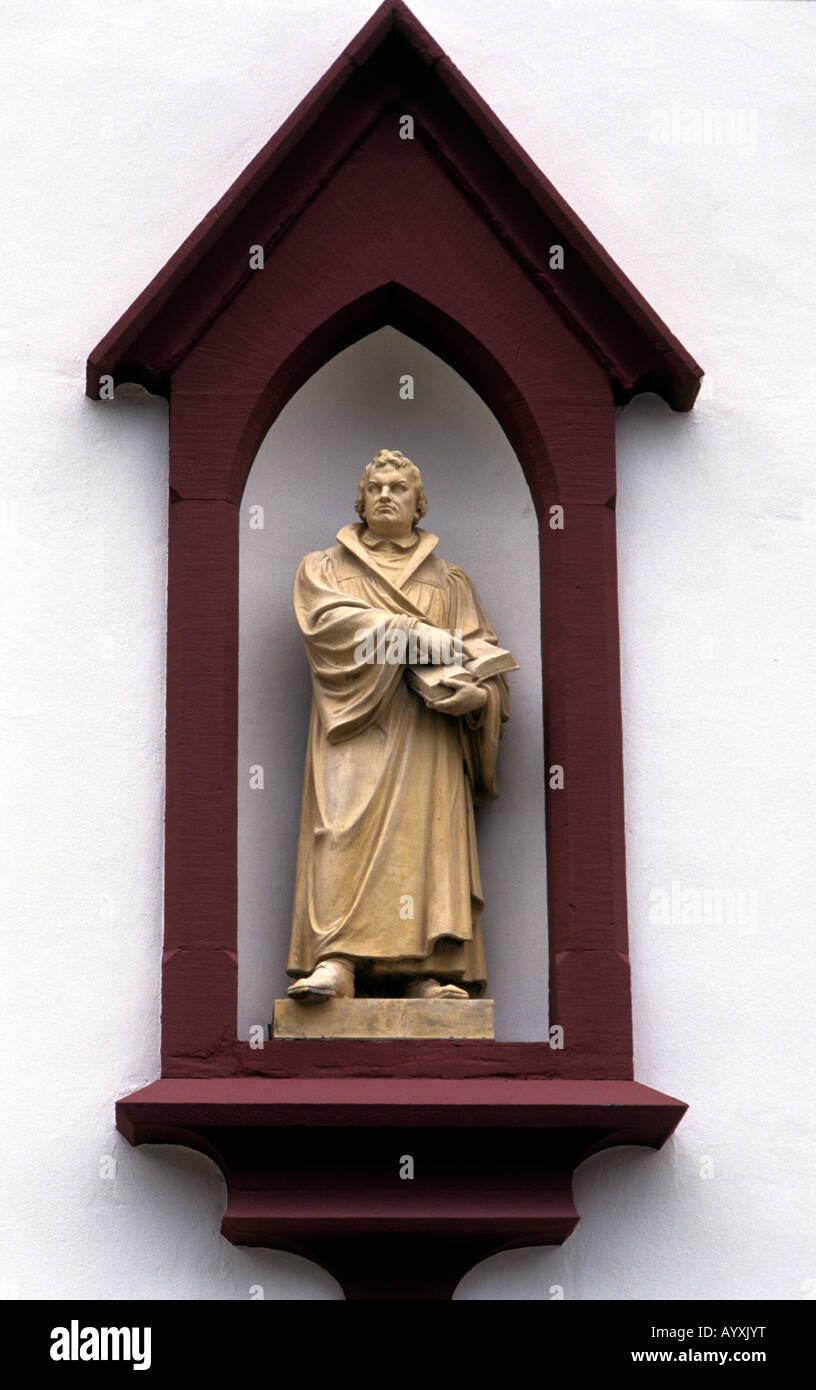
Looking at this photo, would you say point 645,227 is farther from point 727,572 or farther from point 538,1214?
point 538,1214

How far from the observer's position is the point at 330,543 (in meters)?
7.90

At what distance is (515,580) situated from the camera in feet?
25.8

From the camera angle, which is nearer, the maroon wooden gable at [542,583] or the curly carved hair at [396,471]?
the maroon wooden gable at [542,583]

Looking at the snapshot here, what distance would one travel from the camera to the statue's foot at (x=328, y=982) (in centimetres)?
A: 703

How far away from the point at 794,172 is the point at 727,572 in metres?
1.27

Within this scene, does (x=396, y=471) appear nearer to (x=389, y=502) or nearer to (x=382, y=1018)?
(x=389, y=502)

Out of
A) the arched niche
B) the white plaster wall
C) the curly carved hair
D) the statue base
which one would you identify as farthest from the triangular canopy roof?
the statue base

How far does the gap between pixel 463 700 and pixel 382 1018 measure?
866 mm

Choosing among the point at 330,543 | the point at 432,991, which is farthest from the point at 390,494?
the point at 432,991

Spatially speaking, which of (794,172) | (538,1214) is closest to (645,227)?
(794,172)

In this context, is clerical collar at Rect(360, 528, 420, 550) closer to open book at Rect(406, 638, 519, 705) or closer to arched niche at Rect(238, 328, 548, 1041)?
arched niche at Rect(238, 328, 548, 1041)

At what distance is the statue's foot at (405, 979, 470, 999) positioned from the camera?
7.16 m

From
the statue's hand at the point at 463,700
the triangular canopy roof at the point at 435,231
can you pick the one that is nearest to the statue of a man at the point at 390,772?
the statue's hand at the point at 463,700

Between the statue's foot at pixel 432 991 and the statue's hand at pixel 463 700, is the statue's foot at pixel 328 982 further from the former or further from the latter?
the statue's hand at pixel 463 700
